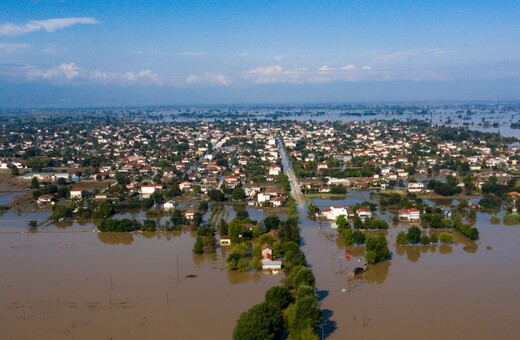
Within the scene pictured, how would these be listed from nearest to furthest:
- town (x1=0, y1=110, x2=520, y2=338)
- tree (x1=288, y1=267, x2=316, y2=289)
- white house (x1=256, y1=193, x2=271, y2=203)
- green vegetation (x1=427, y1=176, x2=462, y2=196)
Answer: tree (x1=288, y1=267, x2=316, y2=289)
town (x1=0, y1=110, x2=520, y2=338)
white house (x1=256, y1=193, x2=271, y2=203)
green vegetation (x1=427, y1=176, x2=462, y2=196)

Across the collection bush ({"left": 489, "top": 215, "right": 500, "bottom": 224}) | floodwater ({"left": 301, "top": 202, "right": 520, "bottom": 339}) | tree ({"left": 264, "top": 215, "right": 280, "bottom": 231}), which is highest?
tree ({"left": 264, "top": 215, "right": 280, "bottom": 231})

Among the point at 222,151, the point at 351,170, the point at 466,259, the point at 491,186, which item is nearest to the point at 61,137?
the point at 222,151

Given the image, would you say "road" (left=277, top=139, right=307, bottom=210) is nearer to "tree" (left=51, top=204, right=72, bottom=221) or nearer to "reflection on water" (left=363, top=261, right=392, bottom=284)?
"reflection on water" (left=363, top=261, right=392, bottom=284)

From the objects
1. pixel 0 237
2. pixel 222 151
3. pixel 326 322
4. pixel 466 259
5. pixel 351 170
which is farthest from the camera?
pixel 222 151

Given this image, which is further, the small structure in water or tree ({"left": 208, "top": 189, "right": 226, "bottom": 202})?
tree ({"left": 208, "top": 189, "right": 226, "bottom": 202})

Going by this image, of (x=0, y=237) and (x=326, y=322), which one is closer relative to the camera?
(x=326, y=322)

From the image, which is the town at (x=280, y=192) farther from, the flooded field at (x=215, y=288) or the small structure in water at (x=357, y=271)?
the flooded field at (x=215, y=288)

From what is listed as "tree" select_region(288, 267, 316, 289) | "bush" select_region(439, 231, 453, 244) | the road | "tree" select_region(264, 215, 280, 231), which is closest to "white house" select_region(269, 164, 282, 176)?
the road

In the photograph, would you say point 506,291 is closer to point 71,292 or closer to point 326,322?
point 326,322
